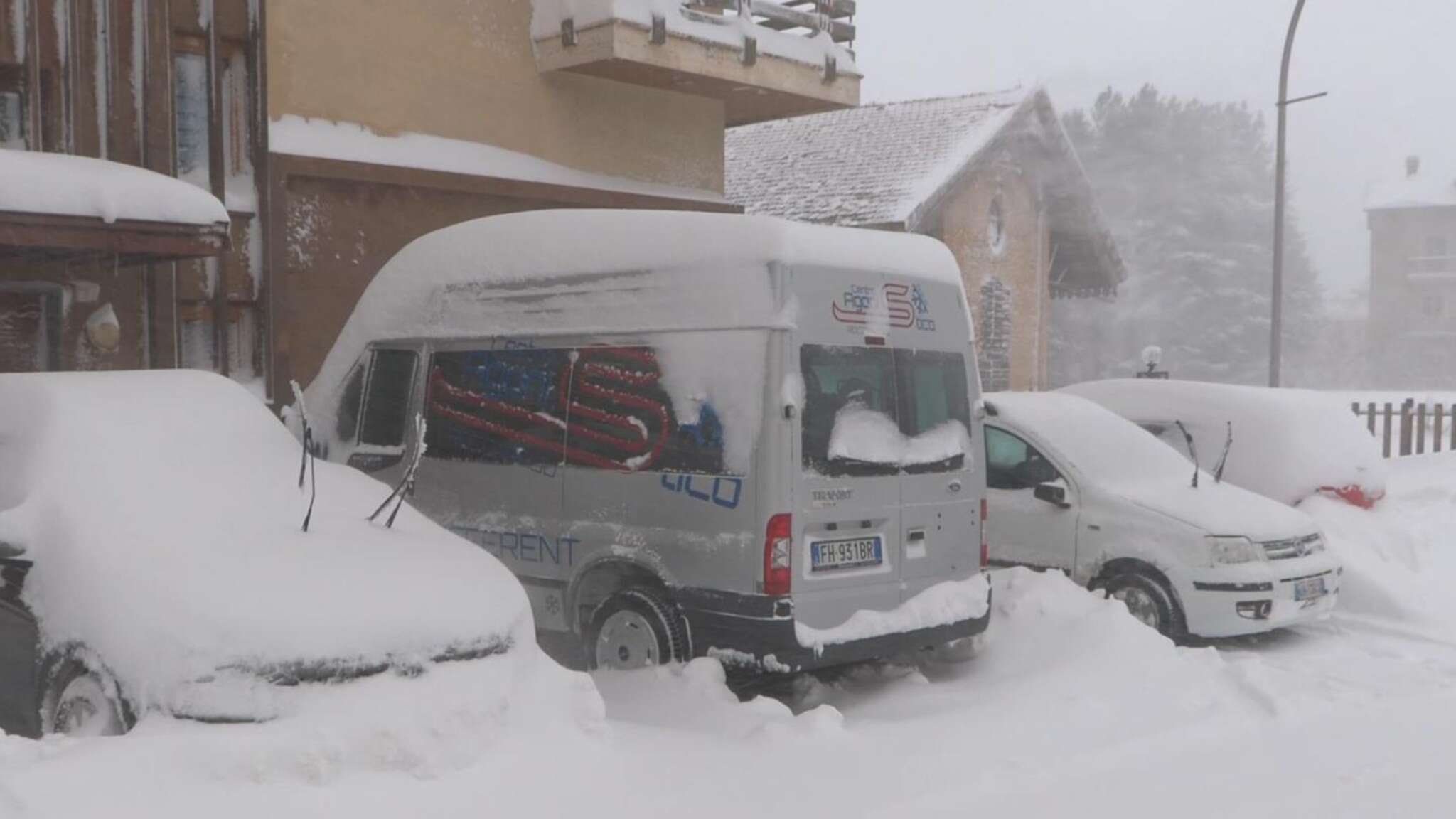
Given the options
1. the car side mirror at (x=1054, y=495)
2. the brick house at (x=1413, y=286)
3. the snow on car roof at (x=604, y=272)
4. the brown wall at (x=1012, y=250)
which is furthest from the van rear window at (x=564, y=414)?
the brick house at (x=1413, y=286)

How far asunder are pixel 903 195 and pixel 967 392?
11573 mm

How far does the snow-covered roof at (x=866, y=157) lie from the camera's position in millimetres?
18594

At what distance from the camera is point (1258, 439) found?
10781mm

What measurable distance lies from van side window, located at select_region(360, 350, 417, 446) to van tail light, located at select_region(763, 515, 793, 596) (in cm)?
265

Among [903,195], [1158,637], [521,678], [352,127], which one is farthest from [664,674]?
[903,195]

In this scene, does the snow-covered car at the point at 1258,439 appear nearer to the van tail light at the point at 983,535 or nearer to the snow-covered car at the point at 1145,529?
the snow-covered car at the point at 1145,529

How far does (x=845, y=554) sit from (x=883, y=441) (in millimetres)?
614

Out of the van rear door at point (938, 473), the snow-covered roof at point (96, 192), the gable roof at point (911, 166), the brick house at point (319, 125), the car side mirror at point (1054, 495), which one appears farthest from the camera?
the gable roof at point (911, 166)

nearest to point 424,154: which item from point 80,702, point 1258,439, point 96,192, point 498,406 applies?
point 96,192

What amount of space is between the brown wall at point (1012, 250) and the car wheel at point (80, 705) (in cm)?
1665

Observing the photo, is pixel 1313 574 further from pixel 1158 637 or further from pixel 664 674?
pixel 664 674

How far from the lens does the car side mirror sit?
8398 millimetres

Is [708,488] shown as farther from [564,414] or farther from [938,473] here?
[938,473]

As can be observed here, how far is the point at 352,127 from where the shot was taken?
416 inches
